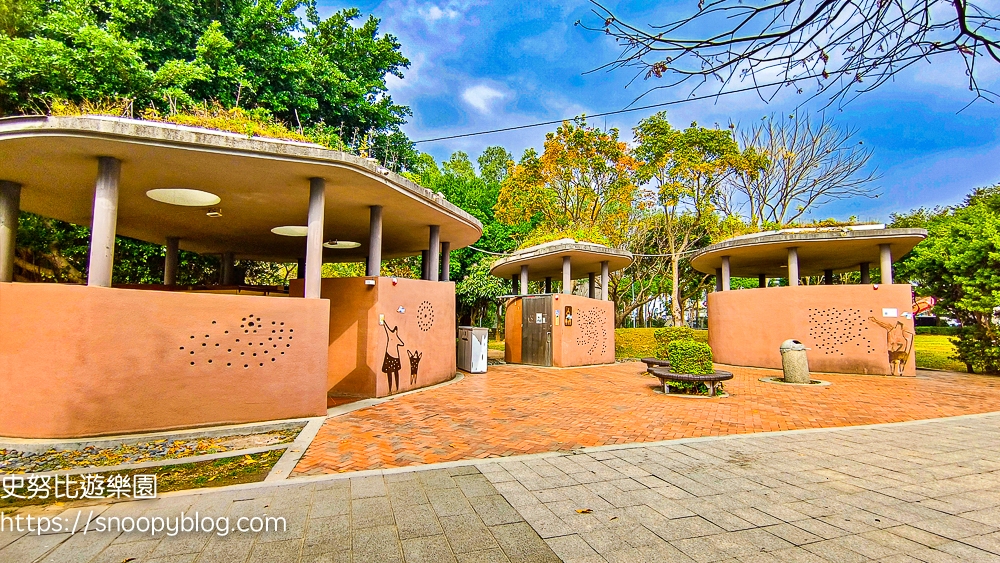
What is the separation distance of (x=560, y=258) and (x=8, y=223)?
1189 cm

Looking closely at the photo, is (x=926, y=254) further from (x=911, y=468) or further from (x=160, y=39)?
(x=160, y=39)

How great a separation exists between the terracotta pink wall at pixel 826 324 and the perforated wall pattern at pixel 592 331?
13.6 feet

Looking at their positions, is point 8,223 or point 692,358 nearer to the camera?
point 8,223

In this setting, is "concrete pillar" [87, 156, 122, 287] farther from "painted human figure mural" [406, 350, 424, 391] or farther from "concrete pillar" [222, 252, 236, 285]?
"concrete pillar" [222, 252, 236, 285]

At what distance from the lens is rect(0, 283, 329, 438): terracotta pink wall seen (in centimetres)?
480

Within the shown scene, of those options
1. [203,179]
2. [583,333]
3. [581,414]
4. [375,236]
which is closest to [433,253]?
[375,236]

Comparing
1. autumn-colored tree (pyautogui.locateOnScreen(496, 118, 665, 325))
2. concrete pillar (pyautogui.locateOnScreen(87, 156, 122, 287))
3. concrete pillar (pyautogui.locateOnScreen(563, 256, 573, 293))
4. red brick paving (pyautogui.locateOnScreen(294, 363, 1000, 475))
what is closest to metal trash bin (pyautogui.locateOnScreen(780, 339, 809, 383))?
red brick paving (pyautogui.locateOnScreen(294, 363, 1000, 475))

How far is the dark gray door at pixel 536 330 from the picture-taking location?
1301 cm

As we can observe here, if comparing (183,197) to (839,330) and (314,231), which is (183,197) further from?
(839,330)

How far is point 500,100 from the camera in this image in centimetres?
1260

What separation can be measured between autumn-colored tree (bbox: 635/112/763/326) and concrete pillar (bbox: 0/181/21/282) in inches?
805

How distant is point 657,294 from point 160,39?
28.9 m

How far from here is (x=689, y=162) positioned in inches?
778

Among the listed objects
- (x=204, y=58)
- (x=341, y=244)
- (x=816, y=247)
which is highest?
(x=204, y=58)
